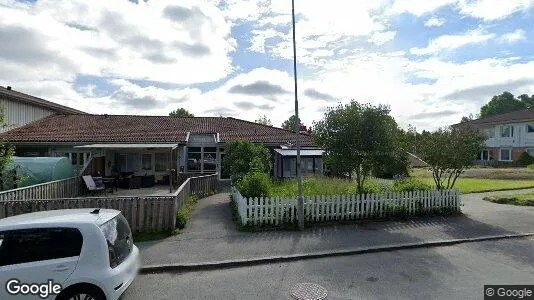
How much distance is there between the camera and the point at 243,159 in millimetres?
15953

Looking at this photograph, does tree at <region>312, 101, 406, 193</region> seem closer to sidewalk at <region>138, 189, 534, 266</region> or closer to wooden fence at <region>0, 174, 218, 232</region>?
sidewalk at <region>138, 189, 534, 266</region>

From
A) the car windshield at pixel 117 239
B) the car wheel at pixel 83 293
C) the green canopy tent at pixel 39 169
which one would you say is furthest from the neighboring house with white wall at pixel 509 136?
the car wheel at pixel 83 293

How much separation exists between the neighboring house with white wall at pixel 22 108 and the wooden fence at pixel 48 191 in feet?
23.9

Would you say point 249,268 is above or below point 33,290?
below

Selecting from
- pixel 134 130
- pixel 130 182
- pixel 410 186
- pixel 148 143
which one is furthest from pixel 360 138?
pixel 134 130

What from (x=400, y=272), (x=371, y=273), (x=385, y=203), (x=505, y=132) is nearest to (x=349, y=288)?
(x=371, y=273)

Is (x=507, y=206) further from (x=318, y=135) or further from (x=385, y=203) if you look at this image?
(x=318, y=135)

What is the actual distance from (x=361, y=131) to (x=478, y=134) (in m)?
4.73

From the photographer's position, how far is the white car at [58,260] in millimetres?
4586

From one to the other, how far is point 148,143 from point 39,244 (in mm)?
18571

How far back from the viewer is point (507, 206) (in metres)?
14.2

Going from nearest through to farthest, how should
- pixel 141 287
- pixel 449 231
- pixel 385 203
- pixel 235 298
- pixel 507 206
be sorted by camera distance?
1. pixel 235 298
2. pixel 141 287
3. pixel 449 231
4. pixel 385 203
5. pixel 507 206

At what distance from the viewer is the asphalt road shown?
5.93 meters

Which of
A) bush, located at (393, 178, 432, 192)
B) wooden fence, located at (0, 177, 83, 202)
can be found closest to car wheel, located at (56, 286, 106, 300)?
wooden fence, located at (0, 177, 83, 202)
